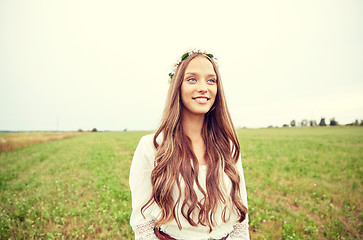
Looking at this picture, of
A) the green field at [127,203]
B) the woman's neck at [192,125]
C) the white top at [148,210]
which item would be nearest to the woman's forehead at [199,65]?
the woman's neck at [192,125]

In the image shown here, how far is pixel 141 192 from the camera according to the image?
1604 millimetres

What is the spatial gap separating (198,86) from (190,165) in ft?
2.40

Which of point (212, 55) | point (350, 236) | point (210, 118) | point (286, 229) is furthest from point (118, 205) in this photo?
point (350, 236)

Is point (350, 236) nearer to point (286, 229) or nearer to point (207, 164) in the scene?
point (286, 229)

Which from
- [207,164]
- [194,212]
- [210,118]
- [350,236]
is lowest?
[350,236]

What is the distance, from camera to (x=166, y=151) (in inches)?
63.7

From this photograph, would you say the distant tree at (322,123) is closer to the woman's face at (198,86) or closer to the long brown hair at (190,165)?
the long brown hair at (190,165)

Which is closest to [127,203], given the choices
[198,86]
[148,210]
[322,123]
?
[148,210]

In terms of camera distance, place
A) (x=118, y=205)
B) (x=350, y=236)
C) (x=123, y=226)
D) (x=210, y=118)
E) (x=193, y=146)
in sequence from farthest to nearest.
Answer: (x=118, y=205), (x=123, y=226), (x=350, y=236), (x=210, y=118), (x=193, y=146)

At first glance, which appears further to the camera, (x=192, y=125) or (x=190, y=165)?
(x=192, y=125)

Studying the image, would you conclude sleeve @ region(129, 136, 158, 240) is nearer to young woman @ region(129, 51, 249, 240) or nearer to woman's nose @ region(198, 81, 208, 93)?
young woman @ region(129, 51, 249, 240)

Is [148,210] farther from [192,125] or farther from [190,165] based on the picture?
[192,125]

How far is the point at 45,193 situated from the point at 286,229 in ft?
25.9

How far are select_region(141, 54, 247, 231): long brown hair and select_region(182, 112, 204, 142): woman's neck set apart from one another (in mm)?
86
